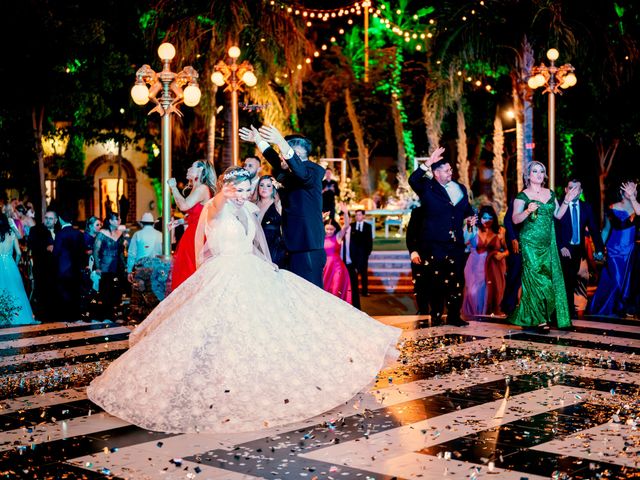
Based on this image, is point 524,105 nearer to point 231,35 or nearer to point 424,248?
point 231,35

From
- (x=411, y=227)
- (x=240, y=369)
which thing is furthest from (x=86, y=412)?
(x=411, y=227)

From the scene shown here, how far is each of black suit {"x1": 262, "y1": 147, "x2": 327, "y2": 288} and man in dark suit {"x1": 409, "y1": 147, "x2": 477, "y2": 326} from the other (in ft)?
7.43

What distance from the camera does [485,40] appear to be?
21.8 metres

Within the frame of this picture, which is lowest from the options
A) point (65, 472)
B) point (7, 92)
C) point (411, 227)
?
point (65, 472)

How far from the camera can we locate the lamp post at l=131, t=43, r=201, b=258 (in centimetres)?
1221

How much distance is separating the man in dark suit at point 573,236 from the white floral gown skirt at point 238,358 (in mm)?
5161

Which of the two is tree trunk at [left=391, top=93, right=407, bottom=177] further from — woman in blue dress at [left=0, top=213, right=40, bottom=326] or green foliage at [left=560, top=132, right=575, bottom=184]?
woman in blue dress at [left=0, top=213, right=40, bottom=326]

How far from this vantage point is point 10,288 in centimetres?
1277

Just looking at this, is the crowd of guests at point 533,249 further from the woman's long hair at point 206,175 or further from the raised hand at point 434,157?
the woman's long hair at point 206,175

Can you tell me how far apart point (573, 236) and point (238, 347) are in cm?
667

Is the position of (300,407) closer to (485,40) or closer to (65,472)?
(65,472)

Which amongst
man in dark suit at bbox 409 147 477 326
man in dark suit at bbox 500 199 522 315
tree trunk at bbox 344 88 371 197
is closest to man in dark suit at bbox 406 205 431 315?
man in dark suit at bbox 409 147 477 326

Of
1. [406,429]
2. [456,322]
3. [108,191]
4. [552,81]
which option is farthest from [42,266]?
[108,191]

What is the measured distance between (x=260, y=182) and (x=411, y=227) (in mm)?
2185
